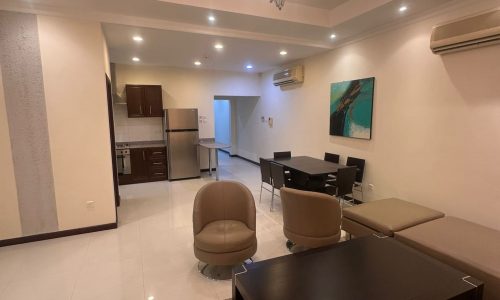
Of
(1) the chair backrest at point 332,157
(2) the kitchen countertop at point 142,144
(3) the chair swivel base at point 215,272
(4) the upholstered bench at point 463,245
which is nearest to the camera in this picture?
(4) the upholstered bench at point 463,245

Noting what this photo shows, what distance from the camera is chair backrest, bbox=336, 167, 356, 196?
12.4 feet

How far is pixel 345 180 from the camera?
386 cm

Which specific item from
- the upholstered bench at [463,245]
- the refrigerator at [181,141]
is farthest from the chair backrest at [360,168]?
the refrigerator at [181,141]

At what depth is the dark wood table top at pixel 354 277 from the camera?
164cm

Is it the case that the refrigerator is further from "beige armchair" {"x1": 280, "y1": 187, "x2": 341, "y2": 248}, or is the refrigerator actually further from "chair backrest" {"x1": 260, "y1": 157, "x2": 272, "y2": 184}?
"beige armchair" {"x1": 280, "y1": 187, "x2": 341, "y2": 248}

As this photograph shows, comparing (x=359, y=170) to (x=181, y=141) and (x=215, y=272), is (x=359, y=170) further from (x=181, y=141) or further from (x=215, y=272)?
(x=181, y=141)

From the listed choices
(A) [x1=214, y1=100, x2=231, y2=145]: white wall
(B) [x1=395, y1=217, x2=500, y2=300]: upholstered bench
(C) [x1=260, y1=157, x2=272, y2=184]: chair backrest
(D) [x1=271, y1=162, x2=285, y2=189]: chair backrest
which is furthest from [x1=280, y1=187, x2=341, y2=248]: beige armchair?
(A) [x1=214, y1=100, x2=231, y2=145]: white wall

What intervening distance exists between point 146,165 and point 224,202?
4033 mm

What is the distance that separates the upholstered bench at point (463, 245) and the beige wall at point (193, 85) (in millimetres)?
→ 5672

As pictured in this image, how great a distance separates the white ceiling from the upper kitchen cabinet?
3.73 ft

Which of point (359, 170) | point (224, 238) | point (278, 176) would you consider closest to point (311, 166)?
point (278, 176)

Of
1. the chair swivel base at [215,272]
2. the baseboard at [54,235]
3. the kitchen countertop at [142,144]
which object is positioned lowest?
the chair swivel base at [215,272]

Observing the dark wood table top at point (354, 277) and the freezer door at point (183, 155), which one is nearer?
the dark wood table top at point (354, 277)

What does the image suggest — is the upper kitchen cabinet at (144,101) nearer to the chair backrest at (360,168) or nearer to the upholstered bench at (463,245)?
the chair backrest at (360,168)
